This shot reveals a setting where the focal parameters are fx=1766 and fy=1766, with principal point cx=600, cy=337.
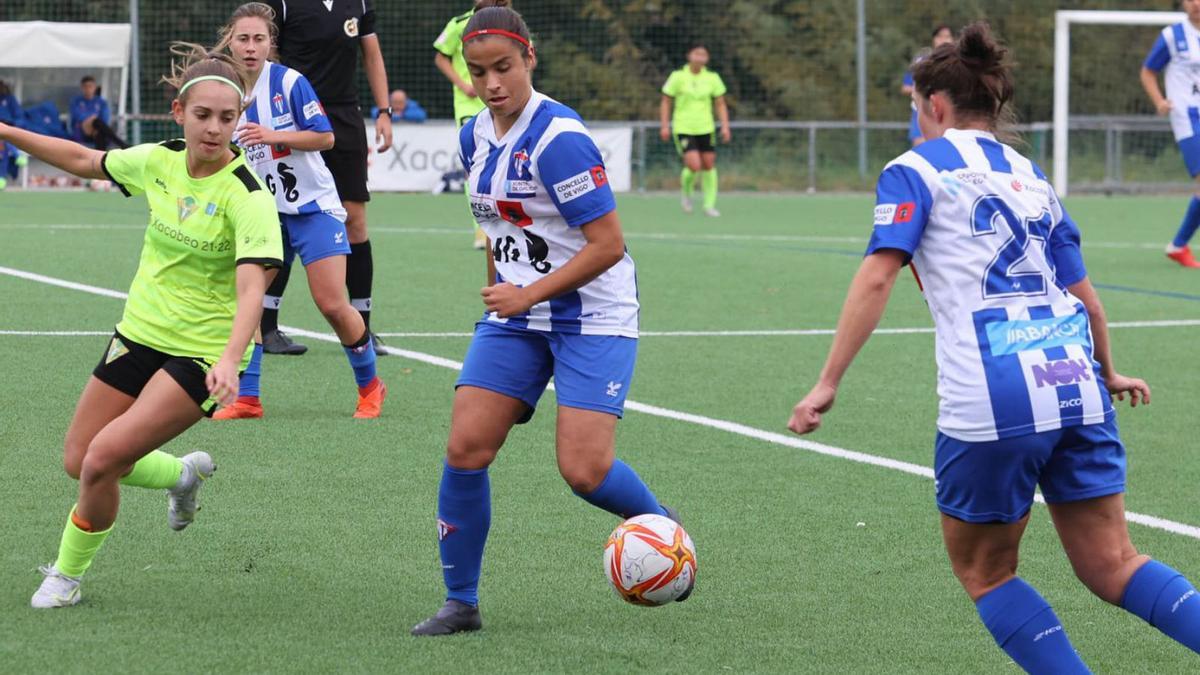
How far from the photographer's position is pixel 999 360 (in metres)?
3.76

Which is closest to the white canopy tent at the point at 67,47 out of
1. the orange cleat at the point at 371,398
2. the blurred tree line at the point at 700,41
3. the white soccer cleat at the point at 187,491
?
the blurred tree line at the point at 700,41

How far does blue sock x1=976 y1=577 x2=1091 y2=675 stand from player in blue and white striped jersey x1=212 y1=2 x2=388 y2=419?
4192mm

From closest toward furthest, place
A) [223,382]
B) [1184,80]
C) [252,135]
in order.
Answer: [223,382] → [252,135] → [1184,80]

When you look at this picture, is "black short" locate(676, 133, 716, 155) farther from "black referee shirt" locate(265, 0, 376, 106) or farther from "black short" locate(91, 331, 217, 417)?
"black short" locate(91, 331, 217, 417)

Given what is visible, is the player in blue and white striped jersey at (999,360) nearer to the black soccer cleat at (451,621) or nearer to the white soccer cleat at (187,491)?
the black soccer cleat at (451,621)

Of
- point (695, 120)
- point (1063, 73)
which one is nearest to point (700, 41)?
point (1063, 73)

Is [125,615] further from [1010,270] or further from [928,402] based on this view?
[928,402]

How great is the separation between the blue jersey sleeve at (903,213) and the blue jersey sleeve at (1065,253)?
0.36 metres

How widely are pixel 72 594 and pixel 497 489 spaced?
189 centimetres

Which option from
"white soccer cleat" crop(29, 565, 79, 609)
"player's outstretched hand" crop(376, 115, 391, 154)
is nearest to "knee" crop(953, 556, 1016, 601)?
"white soccer cleat" crop(29, 565, 79, 609)

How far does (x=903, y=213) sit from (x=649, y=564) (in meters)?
1.37

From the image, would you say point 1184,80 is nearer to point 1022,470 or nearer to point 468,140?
point 468,140

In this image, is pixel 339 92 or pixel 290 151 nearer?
pixel 290 151

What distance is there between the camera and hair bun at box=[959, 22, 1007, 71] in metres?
3.85
